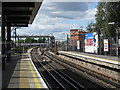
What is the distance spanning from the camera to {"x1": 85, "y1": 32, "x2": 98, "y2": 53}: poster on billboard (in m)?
21.6

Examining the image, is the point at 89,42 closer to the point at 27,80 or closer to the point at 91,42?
the point at 91,42

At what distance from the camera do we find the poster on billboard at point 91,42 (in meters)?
21.6

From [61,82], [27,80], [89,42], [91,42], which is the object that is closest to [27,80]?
[27,80]

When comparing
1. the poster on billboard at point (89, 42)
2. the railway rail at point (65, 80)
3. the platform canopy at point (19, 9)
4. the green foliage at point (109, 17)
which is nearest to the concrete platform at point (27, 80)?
the railway rail at point (65, 80)

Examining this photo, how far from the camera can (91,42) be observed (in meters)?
22.7

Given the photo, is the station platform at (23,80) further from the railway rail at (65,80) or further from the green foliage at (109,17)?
the green foliage at (109,17)

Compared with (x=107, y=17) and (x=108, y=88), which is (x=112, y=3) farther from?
(x=108, y=88)

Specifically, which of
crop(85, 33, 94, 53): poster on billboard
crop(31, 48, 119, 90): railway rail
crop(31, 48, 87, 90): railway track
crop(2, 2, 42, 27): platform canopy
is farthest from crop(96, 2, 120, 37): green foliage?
crop(31, 48, 87, 90): railway track

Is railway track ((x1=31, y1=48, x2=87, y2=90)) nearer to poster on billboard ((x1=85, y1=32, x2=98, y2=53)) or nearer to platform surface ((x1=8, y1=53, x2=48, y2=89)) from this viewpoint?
platform surface ((x1=8, y1=53, x2=48, y2=89))

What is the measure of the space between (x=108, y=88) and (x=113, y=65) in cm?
→ 434

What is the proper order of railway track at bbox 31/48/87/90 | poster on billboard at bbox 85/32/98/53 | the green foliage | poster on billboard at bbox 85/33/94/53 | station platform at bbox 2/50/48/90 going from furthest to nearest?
the green foliage < poster on billboard at bbox 85/33/94/53 < poster on billboard at bbox 85/32/98/53 < railway track at bbox 31/48/87/90 < station platform at bbox 2/50/48/90

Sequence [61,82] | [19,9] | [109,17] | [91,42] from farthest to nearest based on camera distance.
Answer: [109,17], [91,42], [19,9], [61,82]

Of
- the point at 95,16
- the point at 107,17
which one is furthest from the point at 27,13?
the point at 95,16

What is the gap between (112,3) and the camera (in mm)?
38875
